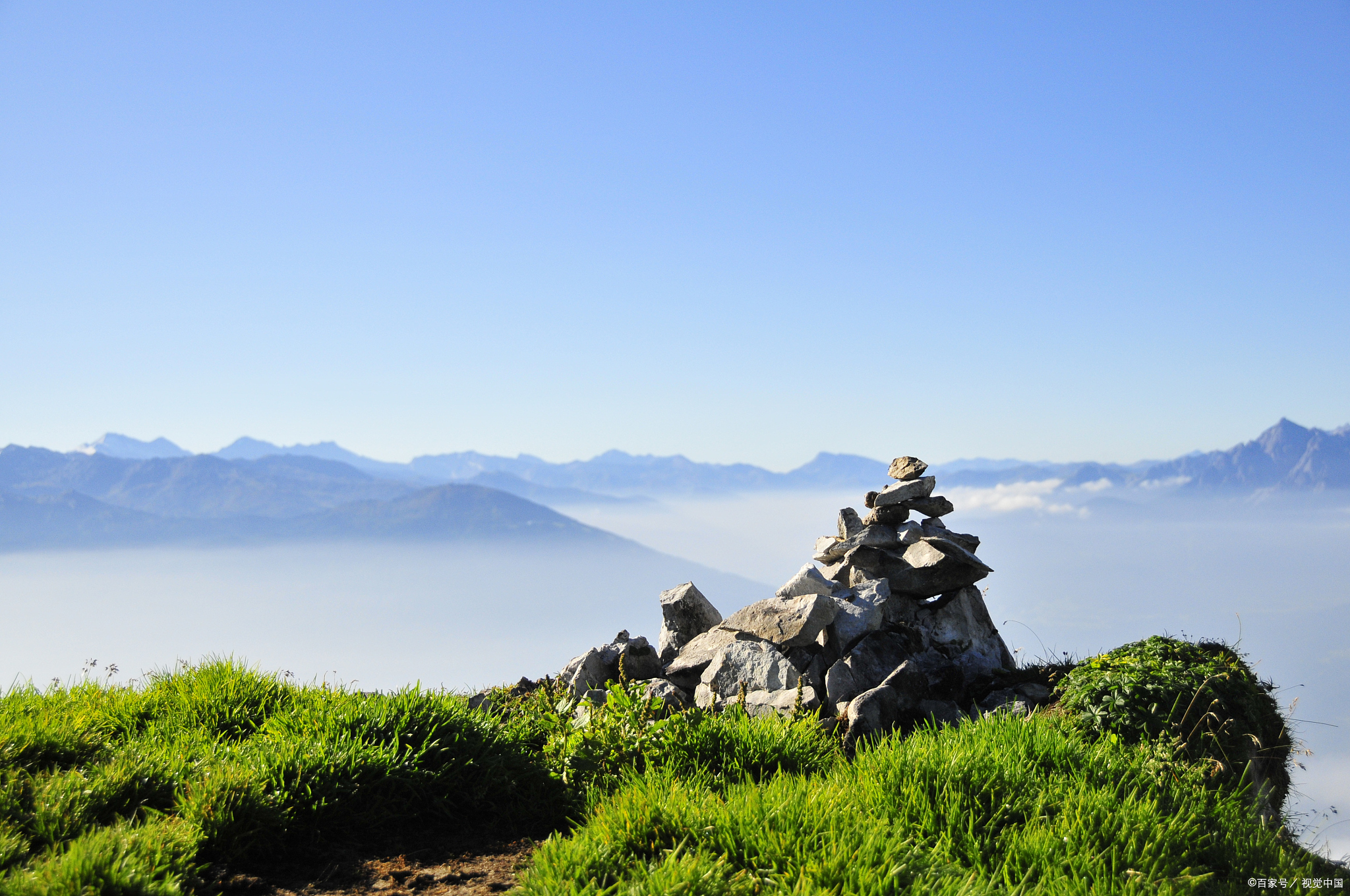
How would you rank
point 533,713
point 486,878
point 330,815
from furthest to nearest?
point 533,713 < point 330,815 < point 486,878

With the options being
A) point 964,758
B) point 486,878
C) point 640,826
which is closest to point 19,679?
point 486,878

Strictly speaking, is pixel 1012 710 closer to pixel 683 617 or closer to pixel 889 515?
pixel 889 515

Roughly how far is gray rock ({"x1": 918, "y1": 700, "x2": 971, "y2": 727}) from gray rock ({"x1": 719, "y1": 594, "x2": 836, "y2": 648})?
1594mm

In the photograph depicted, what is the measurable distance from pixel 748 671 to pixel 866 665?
4.73 feet

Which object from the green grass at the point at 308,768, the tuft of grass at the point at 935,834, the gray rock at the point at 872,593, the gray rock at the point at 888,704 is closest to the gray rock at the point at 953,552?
the gray rock at the point at 872,593

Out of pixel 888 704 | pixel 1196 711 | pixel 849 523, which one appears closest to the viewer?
pixel 1196 711

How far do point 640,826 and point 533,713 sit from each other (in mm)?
3763

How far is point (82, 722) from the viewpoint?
23.0ft

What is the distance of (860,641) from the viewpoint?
9.39m

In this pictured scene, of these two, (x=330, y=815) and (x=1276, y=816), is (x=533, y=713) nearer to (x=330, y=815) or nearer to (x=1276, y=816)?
(x=330, y=815)

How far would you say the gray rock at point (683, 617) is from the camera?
35.9ft

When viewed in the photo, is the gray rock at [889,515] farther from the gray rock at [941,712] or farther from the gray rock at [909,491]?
the gray rock at [941,712]

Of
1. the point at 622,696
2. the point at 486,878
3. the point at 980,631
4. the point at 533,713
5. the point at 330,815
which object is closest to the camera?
the point at 486,878

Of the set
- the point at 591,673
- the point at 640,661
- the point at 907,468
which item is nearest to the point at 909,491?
the point at 907,468
